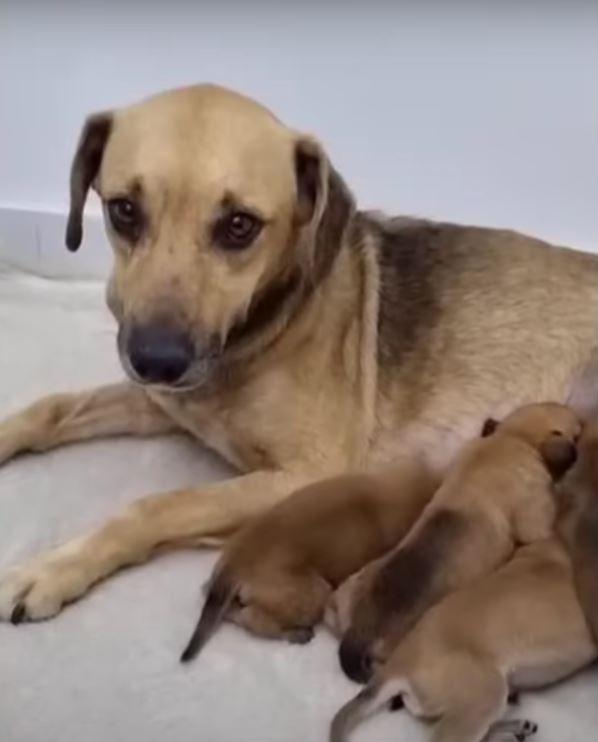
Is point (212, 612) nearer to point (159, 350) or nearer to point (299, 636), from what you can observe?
point (299, 636)

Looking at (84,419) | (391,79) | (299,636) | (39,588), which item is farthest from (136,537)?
(391,79)

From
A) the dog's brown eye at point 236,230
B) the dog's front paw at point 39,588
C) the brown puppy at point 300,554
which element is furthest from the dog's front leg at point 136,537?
the dog's brown eye at point 236,230

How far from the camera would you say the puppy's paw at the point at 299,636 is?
210 centimetres

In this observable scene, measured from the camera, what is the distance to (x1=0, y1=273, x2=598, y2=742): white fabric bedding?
198cm

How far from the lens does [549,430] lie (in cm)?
223

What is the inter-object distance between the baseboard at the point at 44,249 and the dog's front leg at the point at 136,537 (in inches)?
40.5

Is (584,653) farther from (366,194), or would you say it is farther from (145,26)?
(145,26)

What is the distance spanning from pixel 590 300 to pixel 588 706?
79 centimetres

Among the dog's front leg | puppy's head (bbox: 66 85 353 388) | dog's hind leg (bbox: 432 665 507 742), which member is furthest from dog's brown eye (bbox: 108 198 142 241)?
dog's hind leg (bbox: 432 665 507 742)

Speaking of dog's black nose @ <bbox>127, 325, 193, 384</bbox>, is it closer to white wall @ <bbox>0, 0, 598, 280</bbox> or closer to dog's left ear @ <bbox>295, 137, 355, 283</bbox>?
dog's left ear @ <bbox>295, 137, 355, 283</bbox>

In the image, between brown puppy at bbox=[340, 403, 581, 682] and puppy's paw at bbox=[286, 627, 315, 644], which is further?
puppy's paw at bbox=[286, 627, 315, 644]

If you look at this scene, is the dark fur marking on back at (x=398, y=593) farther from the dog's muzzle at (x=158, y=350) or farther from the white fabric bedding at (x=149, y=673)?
the dog's muzzle at (x=158, y=350)

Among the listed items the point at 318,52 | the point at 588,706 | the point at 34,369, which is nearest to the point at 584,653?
the point at 588,706

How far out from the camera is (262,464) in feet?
7.92
